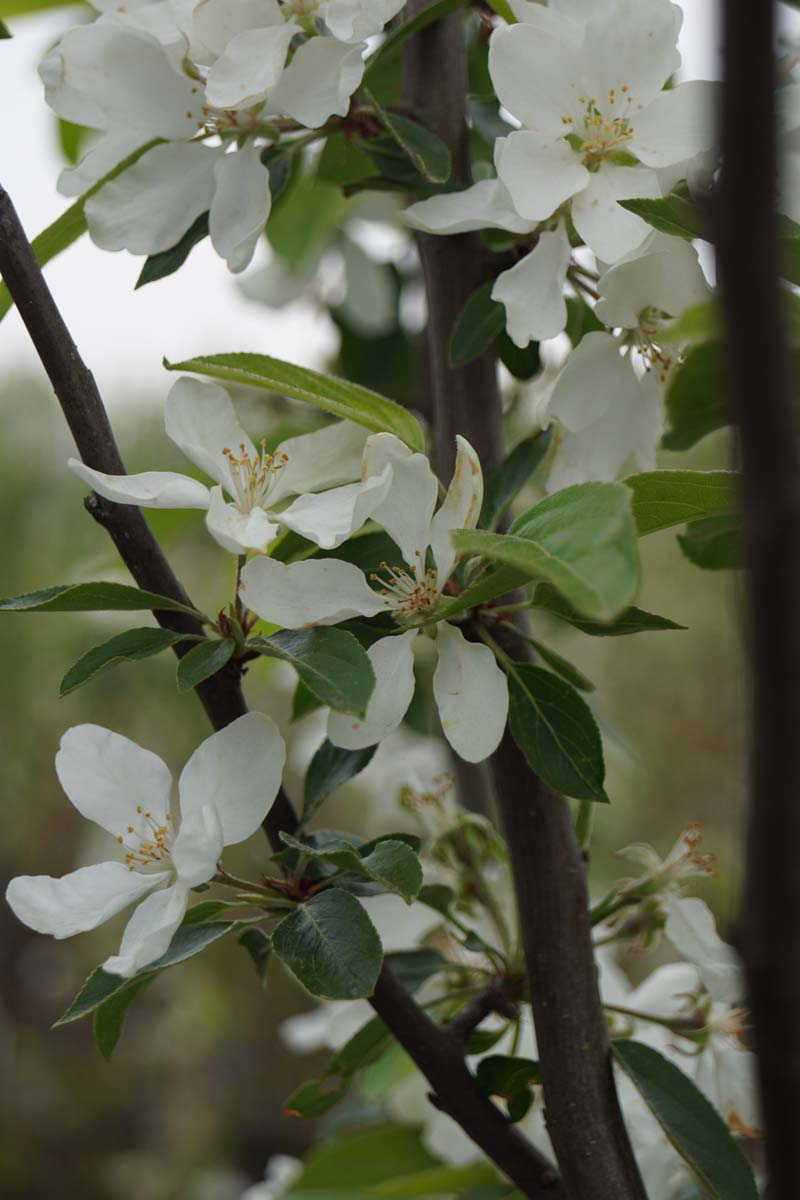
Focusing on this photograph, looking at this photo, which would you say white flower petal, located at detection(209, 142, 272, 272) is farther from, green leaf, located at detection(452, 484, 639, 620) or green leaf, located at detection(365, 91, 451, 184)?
green leaf, located at detection(452, 484, 639, 620)

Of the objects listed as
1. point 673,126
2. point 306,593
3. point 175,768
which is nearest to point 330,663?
point 306,593

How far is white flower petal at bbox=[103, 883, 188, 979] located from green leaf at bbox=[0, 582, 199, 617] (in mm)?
93

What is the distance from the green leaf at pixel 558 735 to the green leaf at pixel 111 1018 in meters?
0.16

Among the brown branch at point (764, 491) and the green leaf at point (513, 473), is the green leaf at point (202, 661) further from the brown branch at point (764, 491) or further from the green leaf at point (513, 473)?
the brown branch at point (764, 491)

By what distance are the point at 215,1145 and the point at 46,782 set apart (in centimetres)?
113

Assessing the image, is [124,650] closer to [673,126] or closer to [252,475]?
[252,475]

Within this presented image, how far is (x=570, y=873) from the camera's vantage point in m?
0.50

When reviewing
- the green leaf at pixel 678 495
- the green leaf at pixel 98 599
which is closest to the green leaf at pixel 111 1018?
the green leaf at pixel 98 599

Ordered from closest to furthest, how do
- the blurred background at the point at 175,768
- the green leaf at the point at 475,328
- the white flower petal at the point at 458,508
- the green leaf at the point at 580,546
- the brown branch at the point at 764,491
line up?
the brown branch at the point at 764,491 < the green leaf at the point at 580,546 < the white flower petal at the point at 458,508 < the green leaf at the point at 475,328 < the blurred background at the point at 175,768

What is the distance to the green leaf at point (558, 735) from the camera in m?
0.43

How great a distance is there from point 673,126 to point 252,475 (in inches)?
7.8

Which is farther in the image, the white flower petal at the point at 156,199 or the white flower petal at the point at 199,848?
the white flower petal at the point at 156,199

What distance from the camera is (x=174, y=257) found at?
505 millimetres

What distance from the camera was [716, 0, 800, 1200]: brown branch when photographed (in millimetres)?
156
